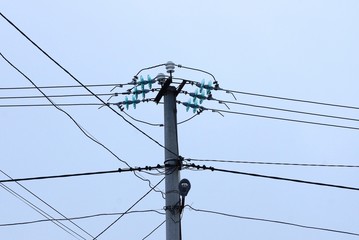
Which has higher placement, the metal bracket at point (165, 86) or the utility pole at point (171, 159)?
the metal bracket at point (165, 86)

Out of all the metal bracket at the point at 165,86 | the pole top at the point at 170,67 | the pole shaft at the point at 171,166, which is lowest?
the pole shaft at the point at 171,166

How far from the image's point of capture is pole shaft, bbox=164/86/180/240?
12.9m

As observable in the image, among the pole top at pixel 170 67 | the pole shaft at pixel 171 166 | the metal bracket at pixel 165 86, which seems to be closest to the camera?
the pole shaft at pixel 171 166

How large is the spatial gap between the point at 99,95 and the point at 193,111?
194 centimetres

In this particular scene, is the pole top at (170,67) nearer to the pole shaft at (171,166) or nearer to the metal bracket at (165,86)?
the metal bracket at (165,86)

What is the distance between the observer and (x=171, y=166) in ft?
43.8

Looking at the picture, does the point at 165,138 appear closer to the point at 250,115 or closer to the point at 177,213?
the point at 177,213

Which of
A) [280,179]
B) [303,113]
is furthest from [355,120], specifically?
[280,179]

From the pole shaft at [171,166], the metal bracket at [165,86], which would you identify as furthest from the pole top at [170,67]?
the pole shaft at [171,166]

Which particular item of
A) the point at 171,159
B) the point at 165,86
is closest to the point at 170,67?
the point at 165,86

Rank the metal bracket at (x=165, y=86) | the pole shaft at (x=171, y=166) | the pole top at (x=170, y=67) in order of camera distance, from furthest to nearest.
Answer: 1. the pole top at (x=170, y=67)
2. the metal bracket at (x=165, y=86)
3. the pole shaft at (x=171, y=166)

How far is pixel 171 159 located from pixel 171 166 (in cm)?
13

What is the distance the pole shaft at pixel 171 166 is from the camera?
1294 centimetres

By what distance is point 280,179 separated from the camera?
14.1 m
